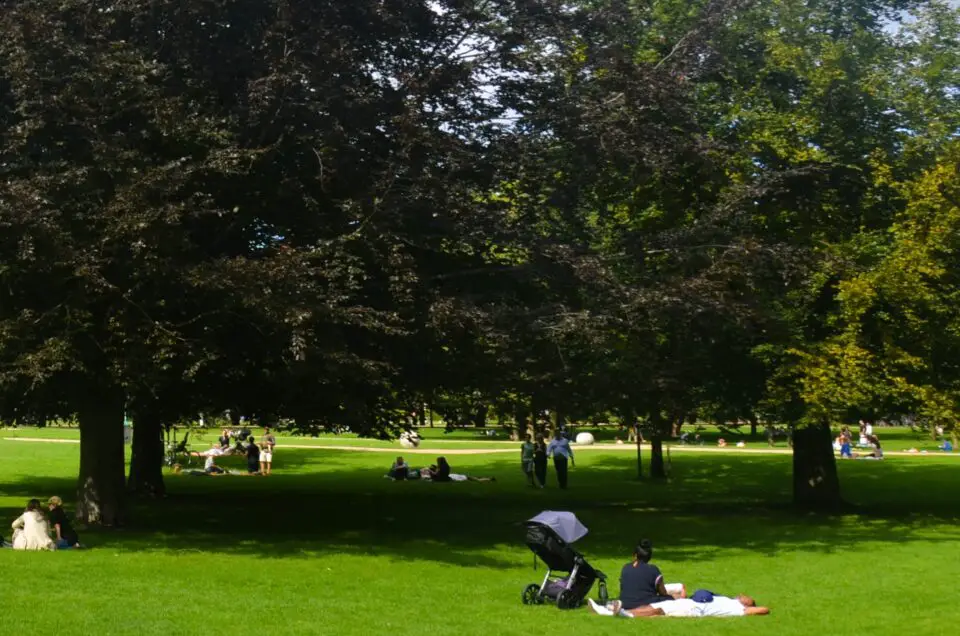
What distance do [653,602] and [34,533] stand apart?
10145mm

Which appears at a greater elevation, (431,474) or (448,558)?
(431,474)

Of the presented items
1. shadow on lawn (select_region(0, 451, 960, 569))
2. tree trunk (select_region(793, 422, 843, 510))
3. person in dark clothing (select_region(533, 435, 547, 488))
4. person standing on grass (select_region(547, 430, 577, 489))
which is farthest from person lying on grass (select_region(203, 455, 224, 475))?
tree trunk (select_region(793, 422, 843, 510))

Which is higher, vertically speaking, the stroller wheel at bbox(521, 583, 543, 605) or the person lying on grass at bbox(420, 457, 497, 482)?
the person lying on grass at bbox(420, 457, 497, 482)

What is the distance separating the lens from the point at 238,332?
20406 mm

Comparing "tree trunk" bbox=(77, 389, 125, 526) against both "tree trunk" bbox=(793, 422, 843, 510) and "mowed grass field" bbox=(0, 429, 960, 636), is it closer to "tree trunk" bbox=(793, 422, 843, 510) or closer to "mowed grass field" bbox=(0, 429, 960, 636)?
"mowed grass field" bbox=(0, 429, 960, 636)

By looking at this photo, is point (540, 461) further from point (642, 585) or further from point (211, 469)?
point (642, 585)

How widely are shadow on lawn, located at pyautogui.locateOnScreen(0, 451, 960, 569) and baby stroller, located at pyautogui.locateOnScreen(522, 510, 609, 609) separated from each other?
399 cm

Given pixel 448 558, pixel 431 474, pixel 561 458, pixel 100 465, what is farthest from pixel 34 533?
pixel 431 474

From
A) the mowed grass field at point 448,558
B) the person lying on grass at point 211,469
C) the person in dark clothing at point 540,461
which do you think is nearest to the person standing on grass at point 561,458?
the person in dark clothing at point 540,461

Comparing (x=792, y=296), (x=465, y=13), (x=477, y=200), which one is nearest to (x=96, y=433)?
(x=477, y=200)

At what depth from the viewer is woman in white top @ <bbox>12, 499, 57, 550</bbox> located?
1825 centimetres

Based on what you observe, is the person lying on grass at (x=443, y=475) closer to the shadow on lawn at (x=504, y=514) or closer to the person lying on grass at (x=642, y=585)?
the shadow on lawn at (x=504, y=514)

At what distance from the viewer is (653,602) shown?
552 inches

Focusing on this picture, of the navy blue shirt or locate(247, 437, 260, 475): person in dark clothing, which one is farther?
locate(247, 437, 260, 475): person in dark clothing
